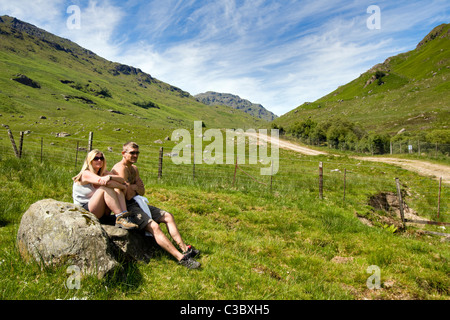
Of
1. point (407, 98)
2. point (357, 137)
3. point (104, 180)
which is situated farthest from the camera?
point (407, 98)

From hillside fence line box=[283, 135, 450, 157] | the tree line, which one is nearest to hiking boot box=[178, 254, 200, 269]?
hillside fence line box=[283, 135, 450, 157]

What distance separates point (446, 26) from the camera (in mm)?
174125

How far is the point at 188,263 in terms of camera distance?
452cm

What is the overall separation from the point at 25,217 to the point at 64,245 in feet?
3.96

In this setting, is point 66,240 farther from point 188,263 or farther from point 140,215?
point 188,263

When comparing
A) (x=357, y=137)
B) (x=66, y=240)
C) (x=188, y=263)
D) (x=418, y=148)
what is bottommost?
(x=188, y=263)

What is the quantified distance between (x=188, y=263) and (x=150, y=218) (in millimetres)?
1271

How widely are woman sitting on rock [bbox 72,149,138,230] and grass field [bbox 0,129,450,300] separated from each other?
3.76 feet

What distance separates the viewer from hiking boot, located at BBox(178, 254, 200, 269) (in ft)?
14.7

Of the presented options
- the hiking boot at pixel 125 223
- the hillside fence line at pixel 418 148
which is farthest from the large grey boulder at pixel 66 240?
the hillside fence line at pixel 418 148

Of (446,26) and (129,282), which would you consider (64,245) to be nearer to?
(129,282)

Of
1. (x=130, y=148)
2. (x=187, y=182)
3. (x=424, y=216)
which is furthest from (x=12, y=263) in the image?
(x=424, y=216)

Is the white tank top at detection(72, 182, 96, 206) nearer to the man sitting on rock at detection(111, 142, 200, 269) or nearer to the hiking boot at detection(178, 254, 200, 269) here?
the man sitting on rock at detection(111, 142, 200, 269)

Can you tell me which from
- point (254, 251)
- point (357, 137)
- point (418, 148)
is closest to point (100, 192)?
point (254, 251)
